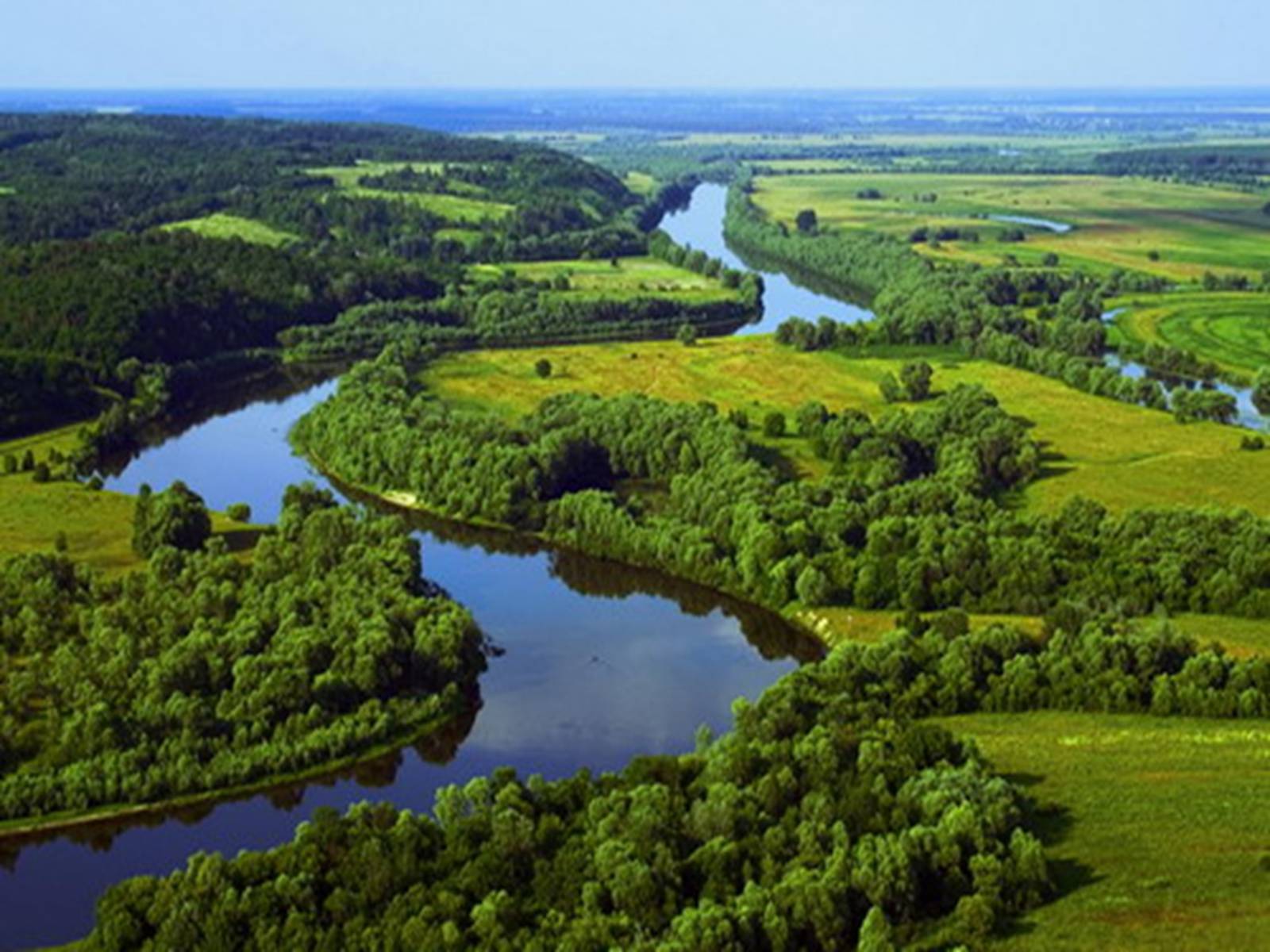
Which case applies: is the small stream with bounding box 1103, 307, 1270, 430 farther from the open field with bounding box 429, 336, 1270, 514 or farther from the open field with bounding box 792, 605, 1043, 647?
the open field with bounding box 792, 605, 1043, 647

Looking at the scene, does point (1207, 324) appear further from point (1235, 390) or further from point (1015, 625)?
point (1015, 625)

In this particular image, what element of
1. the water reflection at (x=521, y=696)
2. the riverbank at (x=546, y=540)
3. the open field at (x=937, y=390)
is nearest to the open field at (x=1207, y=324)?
the open field at (x=937, y=390)

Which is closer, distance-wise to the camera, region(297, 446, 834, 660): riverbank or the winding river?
the winding river

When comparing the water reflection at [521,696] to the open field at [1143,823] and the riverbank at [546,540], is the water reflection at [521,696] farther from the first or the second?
the open field at [1143,823]

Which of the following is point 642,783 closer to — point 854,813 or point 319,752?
point 854,813

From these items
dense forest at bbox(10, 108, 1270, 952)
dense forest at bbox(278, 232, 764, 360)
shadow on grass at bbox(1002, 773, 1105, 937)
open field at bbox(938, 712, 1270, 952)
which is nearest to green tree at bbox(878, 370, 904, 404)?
dense forest at bbox(10, 108, 1270, 952)

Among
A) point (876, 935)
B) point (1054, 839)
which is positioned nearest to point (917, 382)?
point (1054, 839)

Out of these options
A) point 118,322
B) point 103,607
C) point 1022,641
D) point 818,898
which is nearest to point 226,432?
point 118,322
